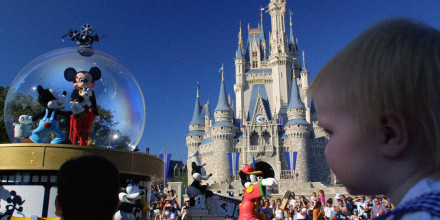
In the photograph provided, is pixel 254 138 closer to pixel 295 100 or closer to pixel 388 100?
pixel 295 100

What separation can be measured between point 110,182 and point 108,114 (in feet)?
10.8

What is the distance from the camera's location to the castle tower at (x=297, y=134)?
40.2 meters

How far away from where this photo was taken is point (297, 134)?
4181 centimetres

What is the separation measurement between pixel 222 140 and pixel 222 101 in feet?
18.6

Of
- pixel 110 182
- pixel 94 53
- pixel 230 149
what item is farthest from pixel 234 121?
pixel 110 182

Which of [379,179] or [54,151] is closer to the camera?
[379,179]

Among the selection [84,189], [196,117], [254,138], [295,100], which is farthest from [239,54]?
[84,189]

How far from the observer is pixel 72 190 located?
1.28 m

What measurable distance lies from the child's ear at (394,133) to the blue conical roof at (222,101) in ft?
141

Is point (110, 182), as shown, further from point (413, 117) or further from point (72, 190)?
point (413, 117)

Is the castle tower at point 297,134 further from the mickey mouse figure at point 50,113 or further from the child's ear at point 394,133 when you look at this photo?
the child's ear at point 394,133

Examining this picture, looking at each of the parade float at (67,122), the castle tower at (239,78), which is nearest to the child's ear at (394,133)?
the parade float at (67,122)

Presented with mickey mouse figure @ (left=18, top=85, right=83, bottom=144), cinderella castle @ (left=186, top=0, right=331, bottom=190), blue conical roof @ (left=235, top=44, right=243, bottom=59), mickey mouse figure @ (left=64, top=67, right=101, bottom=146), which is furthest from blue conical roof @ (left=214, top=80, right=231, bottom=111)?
mickey mouse figure @ (left=18, top=85, right=83, bottom=144)

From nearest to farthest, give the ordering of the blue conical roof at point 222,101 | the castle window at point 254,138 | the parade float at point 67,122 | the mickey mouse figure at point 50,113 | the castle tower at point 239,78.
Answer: the parade float at point 67,122 < the mickey mouse figure at point 50,113 < the castle window at point 254,138 < the blue conical roof at point 222,101 < the castle tower at point 239,78
